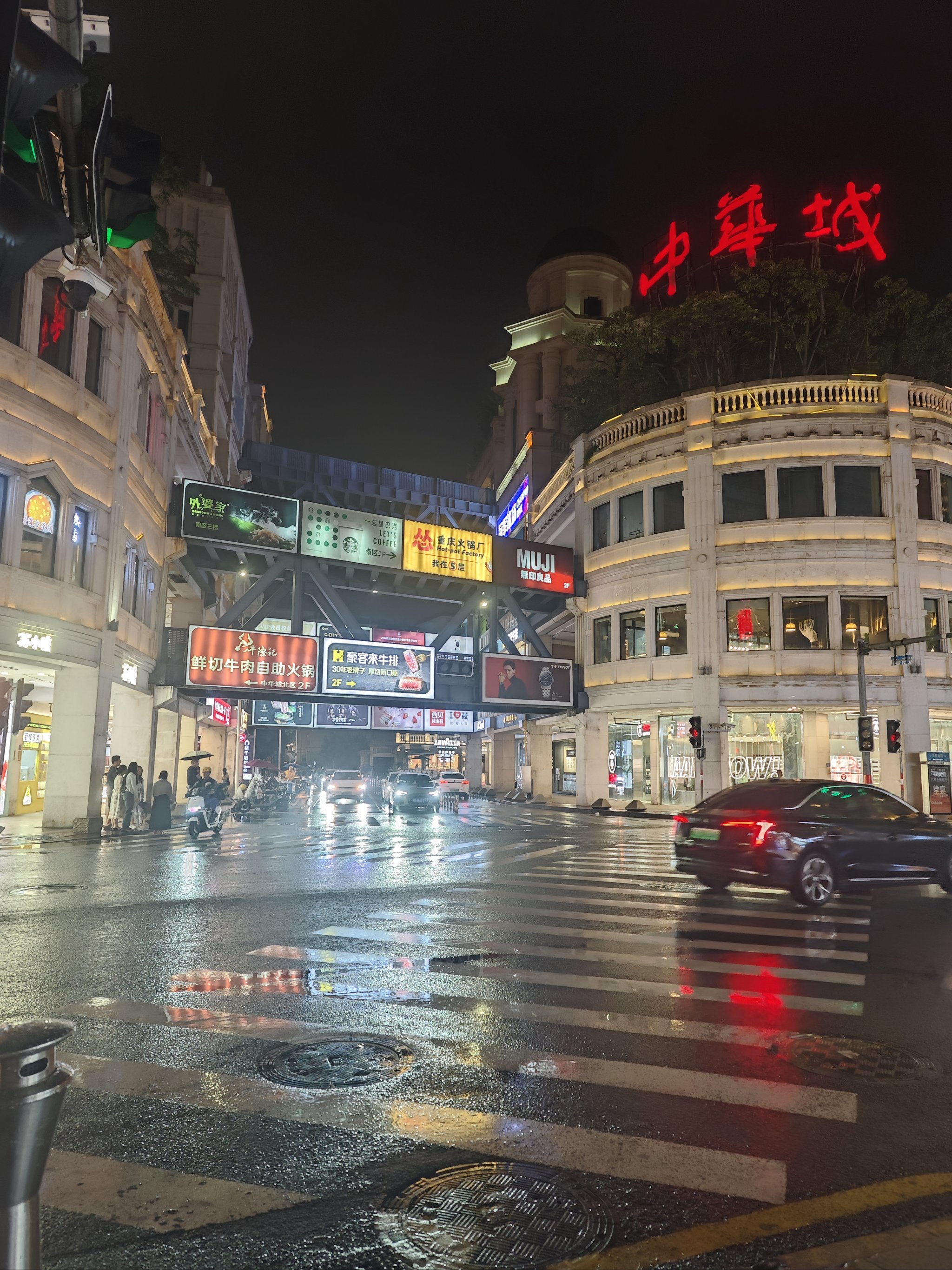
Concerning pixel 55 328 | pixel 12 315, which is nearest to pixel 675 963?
pixel 12 315

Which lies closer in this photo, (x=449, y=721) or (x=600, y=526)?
(x=600, y=526)

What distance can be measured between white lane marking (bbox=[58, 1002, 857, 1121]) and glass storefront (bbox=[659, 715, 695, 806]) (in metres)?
30.2

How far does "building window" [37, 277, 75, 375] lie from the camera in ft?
68.0

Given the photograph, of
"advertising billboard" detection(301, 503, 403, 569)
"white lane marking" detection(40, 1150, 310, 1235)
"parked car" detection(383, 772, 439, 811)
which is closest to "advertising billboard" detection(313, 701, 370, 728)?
"parked car" detection(383, 772, 439, 811)

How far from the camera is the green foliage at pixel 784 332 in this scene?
3862 centimetres

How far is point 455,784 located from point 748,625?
22.9 m

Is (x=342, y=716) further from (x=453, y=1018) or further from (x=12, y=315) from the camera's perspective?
(x=453, y=1018)

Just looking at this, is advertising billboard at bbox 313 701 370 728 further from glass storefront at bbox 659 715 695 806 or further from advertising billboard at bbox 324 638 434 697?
glass storefront at bbox 659 715 695 806

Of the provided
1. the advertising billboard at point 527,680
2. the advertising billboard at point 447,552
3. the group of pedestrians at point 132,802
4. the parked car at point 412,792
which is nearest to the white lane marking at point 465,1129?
the group of pedestrians at point 132,802

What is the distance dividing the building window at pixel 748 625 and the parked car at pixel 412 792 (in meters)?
14.2

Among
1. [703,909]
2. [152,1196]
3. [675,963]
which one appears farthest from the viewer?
Result: [703,909]

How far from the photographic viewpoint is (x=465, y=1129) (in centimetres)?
424

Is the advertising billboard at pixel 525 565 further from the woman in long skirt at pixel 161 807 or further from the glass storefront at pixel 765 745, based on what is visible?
the woman in long skirt at pixel 161 807

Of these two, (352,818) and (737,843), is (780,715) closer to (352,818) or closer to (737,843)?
(352,818)
